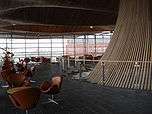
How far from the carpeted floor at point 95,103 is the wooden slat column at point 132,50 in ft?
2.07

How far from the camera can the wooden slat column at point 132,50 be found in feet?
36.6

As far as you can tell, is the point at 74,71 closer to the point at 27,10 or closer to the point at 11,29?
the point at 27,10

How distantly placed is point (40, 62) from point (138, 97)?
20.9 metres

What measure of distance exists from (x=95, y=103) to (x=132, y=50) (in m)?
3.72

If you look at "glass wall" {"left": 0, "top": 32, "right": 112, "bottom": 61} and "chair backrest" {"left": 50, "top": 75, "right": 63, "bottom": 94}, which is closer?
"chair backrest" {"left": 50, "top": 75, "right": 63, "bottom": 94}

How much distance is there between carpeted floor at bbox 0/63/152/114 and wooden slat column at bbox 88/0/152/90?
632 mm

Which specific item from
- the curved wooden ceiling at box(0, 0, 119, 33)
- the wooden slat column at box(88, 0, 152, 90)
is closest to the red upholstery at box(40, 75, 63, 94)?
the wooden slat column at box(88, 0, 152, 90)

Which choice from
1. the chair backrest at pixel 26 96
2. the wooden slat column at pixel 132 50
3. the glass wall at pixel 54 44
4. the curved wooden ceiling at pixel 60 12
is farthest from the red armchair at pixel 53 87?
the glass wall at pixel 54 44

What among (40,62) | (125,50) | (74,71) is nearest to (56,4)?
(74,71)

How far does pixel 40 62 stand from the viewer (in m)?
29.7

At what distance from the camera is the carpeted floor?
779cm

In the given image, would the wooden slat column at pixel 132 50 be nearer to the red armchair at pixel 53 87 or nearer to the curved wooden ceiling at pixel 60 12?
the red armchair at pixel 53 87

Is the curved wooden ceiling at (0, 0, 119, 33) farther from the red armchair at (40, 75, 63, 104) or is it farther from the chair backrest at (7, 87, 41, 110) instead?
the chair backrest at (7, 87, 41, 110)

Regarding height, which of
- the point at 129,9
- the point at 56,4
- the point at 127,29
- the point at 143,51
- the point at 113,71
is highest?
the point at 56,4
